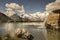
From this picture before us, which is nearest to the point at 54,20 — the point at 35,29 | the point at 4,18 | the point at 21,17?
the point at 35,29

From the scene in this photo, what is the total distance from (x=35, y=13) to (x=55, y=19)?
1.24 ft

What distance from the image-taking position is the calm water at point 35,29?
Result: 9.82ft

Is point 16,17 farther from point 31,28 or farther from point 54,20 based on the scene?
point 54,20

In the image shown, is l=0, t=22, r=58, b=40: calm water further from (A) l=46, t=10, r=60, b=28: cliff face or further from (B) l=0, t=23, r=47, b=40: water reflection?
(A) l=46, t=10, r=60, b=28: cliff face

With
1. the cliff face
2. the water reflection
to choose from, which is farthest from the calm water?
the cliff face

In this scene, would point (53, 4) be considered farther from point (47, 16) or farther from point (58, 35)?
point (58, 35)

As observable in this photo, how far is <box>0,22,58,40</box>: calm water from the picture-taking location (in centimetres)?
299

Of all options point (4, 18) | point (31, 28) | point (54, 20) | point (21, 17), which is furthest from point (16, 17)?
point (54, 20)

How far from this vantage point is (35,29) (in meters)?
3.03

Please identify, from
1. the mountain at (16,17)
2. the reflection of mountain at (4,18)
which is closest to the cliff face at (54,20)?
the mountain at (16,17)

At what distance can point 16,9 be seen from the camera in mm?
3121

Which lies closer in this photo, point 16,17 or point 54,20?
point 54,20

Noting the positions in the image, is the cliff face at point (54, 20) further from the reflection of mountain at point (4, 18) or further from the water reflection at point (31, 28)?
the reflection of mountain at point (4, 18)

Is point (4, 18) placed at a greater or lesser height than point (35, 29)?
greater
